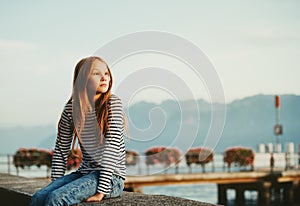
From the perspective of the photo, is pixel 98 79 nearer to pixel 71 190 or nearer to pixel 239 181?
pixel 71 190

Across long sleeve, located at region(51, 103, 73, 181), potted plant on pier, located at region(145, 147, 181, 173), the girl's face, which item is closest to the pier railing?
potted plant on pier, located at region(145, 147, 181, 173)

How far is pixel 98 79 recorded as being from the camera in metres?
3.70

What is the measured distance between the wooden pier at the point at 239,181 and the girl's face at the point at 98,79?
1447 cm

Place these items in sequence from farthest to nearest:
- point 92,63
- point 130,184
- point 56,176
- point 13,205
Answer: point 130,184
point 13,205
point 56,176
point 92,63

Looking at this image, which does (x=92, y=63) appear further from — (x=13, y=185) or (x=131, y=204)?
(x=13, y=185)

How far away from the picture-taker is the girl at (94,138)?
11.7ft

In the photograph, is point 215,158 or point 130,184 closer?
point 130,184

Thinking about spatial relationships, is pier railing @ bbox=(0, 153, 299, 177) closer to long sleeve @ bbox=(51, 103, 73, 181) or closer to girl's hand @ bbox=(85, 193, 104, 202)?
long sleeve @ bbox=(51, 103, 73, 181)

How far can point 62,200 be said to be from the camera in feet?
11.4

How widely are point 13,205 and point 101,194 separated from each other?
4.13 ft

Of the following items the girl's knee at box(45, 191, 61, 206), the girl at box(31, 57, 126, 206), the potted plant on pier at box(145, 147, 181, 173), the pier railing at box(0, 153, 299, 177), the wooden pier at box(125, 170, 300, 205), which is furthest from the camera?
the potted plant on pier at box(145, 147, 181, 173)

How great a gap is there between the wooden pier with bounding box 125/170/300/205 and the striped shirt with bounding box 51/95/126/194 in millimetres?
14356

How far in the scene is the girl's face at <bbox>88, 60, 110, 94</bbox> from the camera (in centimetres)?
369

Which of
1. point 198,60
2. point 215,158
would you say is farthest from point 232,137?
point 198,60
